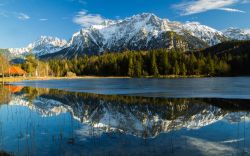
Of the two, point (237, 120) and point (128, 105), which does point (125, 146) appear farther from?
point (128, 105)

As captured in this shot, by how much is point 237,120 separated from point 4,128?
24.0m

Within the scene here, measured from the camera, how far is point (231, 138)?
2536 cm

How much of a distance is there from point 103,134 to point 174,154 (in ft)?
28.2

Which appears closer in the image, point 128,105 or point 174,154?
point 174,154

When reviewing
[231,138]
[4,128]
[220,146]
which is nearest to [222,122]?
[231,138]

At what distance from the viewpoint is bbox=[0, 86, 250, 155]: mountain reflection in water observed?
73.6ft

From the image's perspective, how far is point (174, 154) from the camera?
67.9 ft

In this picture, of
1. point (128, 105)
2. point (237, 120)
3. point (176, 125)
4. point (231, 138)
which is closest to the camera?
point (231, 138)

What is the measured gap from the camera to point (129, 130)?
29125 millimetres

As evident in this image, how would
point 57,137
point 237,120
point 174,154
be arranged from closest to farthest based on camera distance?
point 174,154 → point 57,137 → point 237,120

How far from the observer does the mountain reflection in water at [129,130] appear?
22438 mm

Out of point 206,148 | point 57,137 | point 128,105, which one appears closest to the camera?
point 206,148

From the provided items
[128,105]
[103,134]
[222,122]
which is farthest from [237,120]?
[128,105]

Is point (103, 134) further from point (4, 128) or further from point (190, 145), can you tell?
point (4, 128)
